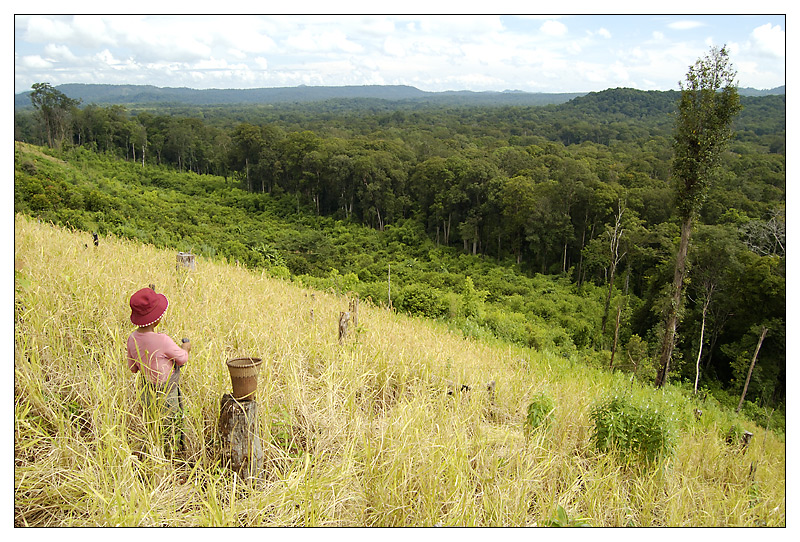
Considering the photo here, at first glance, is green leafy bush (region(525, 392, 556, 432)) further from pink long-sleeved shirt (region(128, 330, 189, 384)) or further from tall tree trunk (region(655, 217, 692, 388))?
tall tree trunk (region(655, 217, 692, 388))

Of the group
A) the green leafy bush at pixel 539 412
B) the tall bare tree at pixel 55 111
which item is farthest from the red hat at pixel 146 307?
the tall bare tree at pixel 55 111

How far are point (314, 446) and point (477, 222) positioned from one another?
3507 cm

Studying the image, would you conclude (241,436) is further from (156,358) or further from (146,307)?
(146,307)

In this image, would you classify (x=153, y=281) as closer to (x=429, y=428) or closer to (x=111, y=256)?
(x=111, y=256)

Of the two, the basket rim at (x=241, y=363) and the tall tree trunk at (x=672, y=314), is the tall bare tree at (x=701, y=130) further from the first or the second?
the basket rim at (x=241, y=363)

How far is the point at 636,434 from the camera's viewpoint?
3.55 meters

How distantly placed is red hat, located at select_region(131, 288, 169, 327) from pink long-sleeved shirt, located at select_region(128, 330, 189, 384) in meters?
0.09

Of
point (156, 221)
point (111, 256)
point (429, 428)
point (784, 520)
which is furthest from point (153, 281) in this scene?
point (156, 221)

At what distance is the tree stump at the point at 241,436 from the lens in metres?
2.26

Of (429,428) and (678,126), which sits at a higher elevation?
(678,126)

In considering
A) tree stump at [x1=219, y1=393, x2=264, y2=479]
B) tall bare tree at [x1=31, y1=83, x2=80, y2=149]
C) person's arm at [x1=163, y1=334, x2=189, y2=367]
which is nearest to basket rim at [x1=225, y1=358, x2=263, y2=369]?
tree stump at [x1=219, y1=393, x2=264, y2=479]

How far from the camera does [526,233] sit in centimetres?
3334

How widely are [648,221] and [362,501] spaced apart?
31855mm

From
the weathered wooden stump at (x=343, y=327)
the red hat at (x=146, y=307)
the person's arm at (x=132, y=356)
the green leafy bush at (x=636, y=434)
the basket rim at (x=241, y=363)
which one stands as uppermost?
the red hat at (x=146, y=307)
